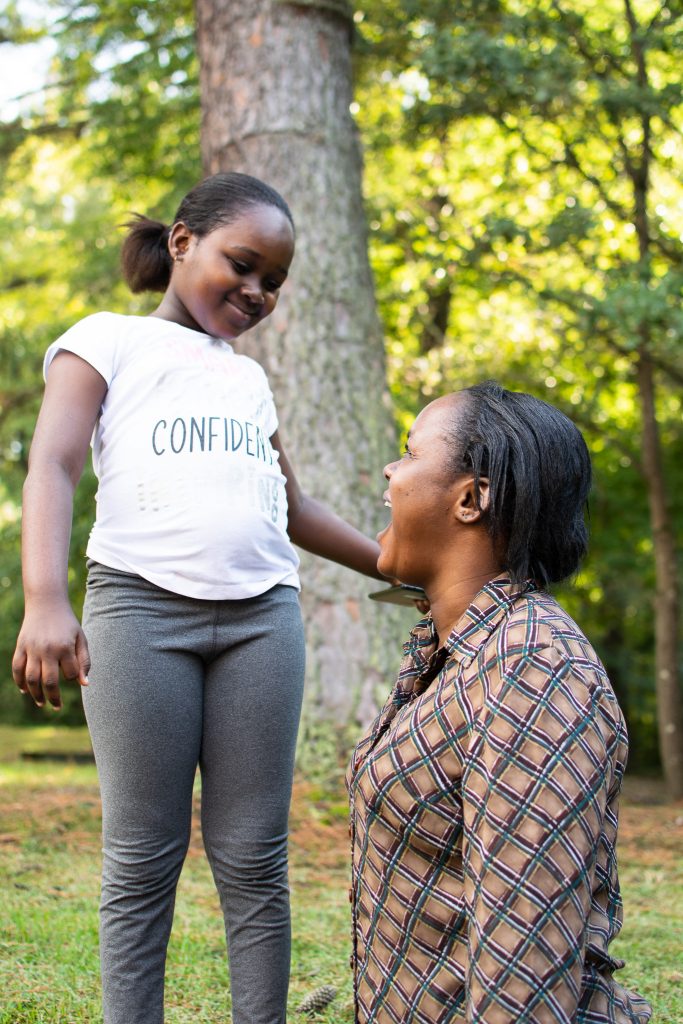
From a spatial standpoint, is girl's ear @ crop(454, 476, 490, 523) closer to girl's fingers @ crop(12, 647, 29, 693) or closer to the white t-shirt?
the white t-shirt

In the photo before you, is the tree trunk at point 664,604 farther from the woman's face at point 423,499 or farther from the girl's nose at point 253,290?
the woman's face at point 423,499

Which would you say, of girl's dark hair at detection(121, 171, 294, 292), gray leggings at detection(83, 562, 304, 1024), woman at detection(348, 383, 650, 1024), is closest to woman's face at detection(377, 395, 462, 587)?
woman at detection(348, 383, 650, 1024)

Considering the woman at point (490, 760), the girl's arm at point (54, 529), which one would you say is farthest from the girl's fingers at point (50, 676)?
the woman at point (490, 760)

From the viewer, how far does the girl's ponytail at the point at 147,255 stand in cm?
268

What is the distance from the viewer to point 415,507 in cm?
183

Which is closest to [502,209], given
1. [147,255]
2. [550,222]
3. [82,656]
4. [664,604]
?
[550,222]

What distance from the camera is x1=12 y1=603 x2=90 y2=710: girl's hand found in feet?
6.23

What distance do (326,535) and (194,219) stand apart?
0.87 metres

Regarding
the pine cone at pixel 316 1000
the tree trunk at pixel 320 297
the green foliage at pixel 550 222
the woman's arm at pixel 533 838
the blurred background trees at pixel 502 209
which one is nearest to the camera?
the woman's arm at pixel 533 838

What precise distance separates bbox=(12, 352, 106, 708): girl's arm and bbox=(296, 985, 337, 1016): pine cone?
1159 millimetres

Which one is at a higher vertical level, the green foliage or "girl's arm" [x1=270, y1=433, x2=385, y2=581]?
the green foliage

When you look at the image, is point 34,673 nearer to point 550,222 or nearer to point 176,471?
point 176,471

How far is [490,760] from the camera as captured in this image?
1509 millimetres

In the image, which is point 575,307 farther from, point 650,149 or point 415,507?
point 415,507
